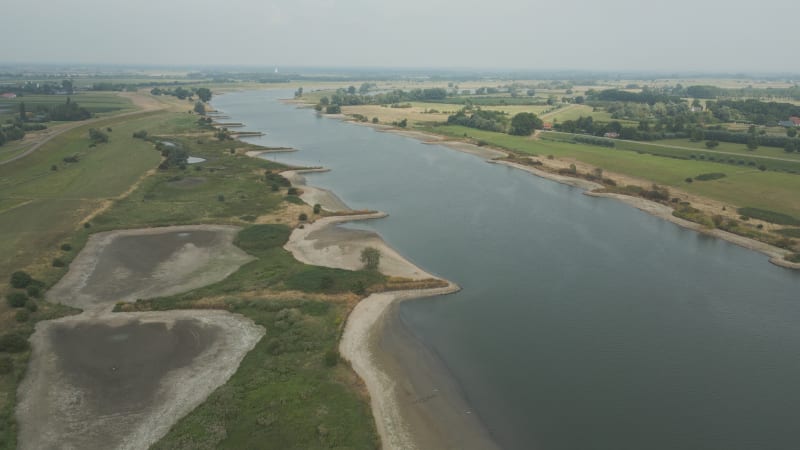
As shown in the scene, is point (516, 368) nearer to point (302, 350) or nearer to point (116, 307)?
point (302, 350)

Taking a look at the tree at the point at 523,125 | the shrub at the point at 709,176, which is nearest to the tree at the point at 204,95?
the tree at the point at 523,125

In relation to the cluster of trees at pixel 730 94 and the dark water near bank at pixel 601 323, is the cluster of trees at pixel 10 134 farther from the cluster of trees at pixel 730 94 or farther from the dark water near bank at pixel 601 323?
the cluster of trees at pixel 730 94

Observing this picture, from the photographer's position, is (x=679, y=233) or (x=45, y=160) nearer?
(x=679, y=233)

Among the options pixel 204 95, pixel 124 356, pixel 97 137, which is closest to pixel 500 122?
pixel 97 137

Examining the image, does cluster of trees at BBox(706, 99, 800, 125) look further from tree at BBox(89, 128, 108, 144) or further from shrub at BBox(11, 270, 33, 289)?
tree at BBox(89, 128, 108, 144)

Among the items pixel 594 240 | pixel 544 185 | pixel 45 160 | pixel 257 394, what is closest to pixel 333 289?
pixel 257 394
